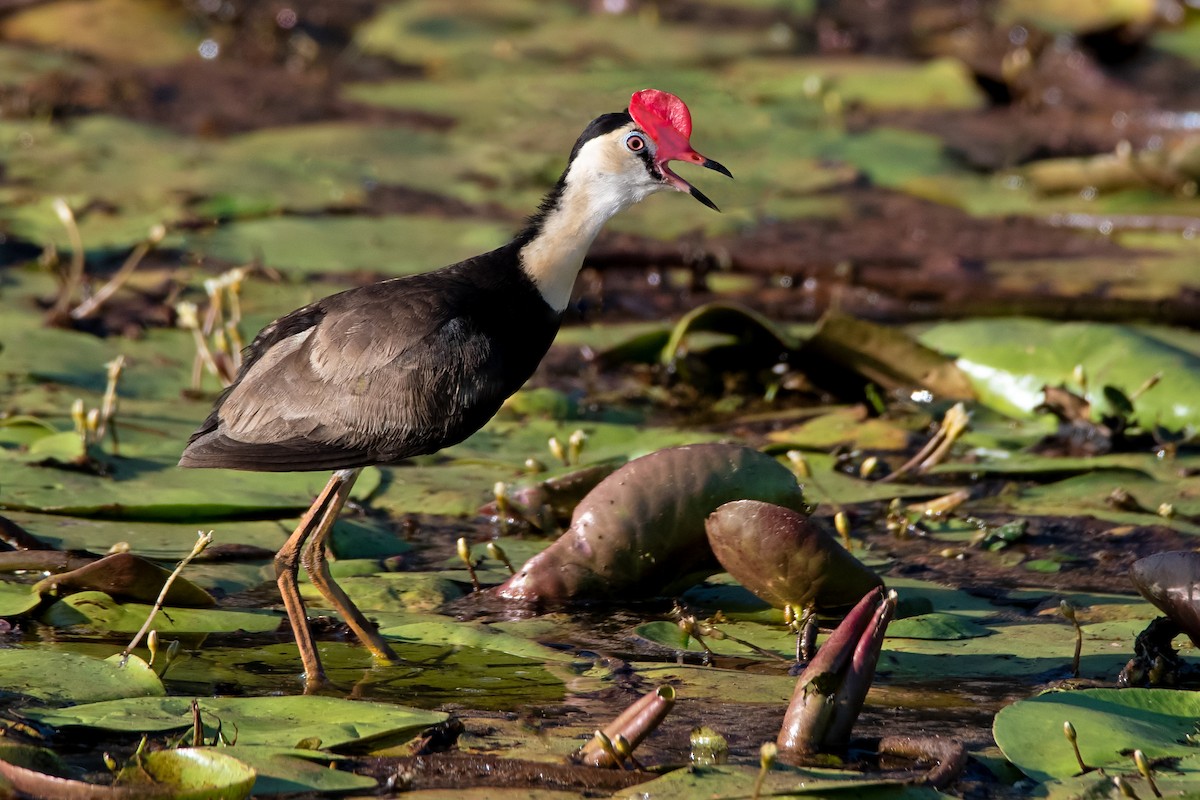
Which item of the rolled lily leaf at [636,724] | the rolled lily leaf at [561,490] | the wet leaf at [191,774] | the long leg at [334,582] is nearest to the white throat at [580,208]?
the rolled lily leaf at [561,490]

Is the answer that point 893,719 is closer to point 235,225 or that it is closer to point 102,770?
point 102,770

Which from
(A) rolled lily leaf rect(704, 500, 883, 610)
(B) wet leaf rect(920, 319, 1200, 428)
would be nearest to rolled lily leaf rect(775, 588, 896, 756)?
(A) rolled lily leaf rect(704, 500, 883, 610)

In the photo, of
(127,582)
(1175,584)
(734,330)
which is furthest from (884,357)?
(127,582)

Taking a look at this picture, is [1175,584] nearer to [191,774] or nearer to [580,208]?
[580,208]

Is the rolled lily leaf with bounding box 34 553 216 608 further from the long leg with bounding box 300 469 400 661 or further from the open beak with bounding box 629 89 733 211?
the open beak with bounding box 629 89 733 211

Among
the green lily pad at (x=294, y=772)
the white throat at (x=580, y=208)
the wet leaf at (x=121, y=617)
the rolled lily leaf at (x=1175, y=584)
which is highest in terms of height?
the white throat at (x=580, y=208)

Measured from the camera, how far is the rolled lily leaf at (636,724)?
3.22 m

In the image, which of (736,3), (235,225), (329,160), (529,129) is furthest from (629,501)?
(736,3)

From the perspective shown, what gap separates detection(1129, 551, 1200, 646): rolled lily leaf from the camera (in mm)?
3643

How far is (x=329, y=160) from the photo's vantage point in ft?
30.8

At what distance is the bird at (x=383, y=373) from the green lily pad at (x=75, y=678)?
50 centimetres

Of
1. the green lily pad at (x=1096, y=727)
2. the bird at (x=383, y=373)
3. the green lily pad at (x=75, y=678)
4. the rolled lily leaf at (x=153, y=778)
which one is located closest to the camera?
the rolled lily leaf at (x=153, y=778)

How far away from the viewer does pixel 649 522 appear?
14.1 ft

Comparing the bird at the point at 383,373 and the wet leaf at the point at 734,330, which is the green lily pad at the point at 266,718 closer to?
the bird at the point at 383,373
